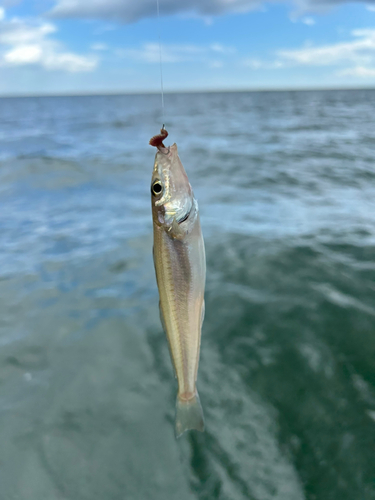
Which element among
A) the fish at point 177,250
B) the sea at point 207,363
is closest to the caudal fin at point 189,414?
the fish at point 177,250

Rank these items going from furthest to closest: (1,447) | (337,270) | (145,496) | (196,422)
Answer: (337,270) → (1,447) → (145,496) → (196,422)

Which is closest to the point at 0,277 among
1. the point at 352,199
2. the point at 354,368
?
the point at 354,368

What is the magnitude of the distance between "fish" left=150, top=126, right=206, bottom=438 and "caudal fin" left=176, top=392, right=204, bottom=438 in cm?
48

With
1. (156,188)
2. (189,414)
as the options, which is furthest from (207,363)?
(156,188)

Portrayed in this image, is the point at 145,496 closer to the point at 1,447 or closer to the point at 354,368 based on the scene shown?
the point at 1,447

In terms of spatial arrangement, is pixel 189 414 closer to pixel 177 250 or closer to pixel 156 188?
pixel 177 250

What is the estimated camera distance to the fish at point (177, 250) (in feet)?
8.91

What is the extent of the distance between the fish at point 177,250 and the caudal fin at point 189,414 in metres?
0.48

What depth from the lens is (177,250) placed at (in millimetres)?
2760

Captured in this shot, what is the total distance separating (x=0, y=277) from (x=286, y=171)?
1407 centimetres

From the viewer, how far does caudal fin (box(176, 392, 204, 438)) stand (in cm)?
310

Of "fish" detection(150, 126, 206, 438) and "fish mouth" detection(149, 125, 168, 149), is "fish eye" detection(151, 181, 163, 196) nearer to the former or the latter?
"fish" detection(150, 126, 206, 438)

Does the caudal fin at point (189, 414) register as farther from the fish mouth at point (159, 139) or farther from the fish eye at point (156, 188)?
the fish mouth at point (159, 139)

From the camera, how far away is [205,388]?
210 inches
